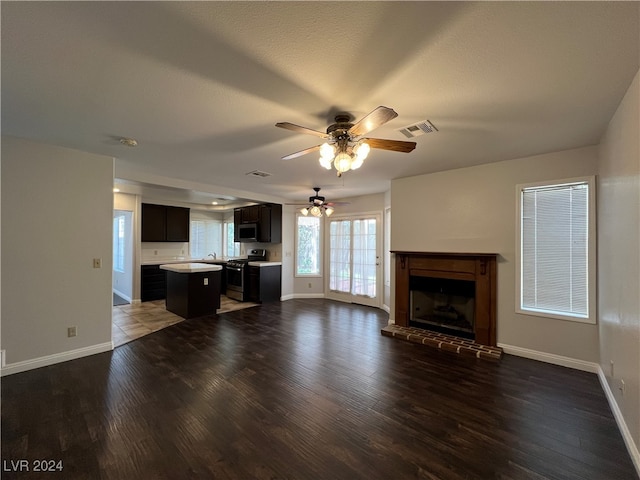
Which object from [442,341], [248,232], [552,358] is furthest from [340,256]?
[552,358]

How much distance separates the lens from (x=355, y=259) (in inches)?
248

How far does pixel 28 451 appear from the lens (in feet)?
5.88

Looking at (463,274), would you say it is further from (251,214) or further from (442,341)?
(251,214)

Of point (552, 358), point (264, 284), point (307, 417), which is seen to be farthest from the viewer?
point (264, 284)

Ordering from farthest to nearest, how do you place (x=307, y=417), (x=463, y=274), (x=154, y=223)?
1. (x=154, y=223)
2. (x=463, y=274)
3. (x=307, y=417)

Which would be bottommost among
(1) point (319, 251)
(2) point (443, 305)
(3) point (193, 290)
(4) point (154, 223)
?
(2) point (443, 305)

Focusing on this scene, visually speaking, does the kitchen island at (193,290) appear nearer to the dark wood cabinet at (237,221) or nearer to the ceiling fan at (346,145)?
the dark wood cabinet at (237,221)

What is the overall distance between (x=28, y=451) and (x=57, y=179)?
273 cm

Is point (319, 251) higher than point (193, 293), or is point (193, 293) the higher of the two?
point (319, 251)

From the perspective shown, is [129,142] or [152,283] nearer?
[129,142]

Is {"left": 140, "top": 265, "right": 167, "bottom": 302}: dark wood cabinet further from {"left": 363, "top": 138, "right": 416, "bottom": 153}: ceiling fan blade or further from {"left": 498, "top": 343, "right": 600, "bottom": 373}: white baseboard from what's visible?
{"left": 498, "top": 343, "right": 600, "bottom": 373}: white baseboard

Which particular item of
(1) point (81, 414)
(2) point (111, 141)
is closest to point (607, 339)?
(1) point (81, 414)

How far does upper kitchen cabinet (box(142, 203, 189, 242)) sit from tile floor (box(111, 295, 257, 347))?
1.61m

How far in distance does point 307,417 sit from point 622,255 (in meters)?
2.78
